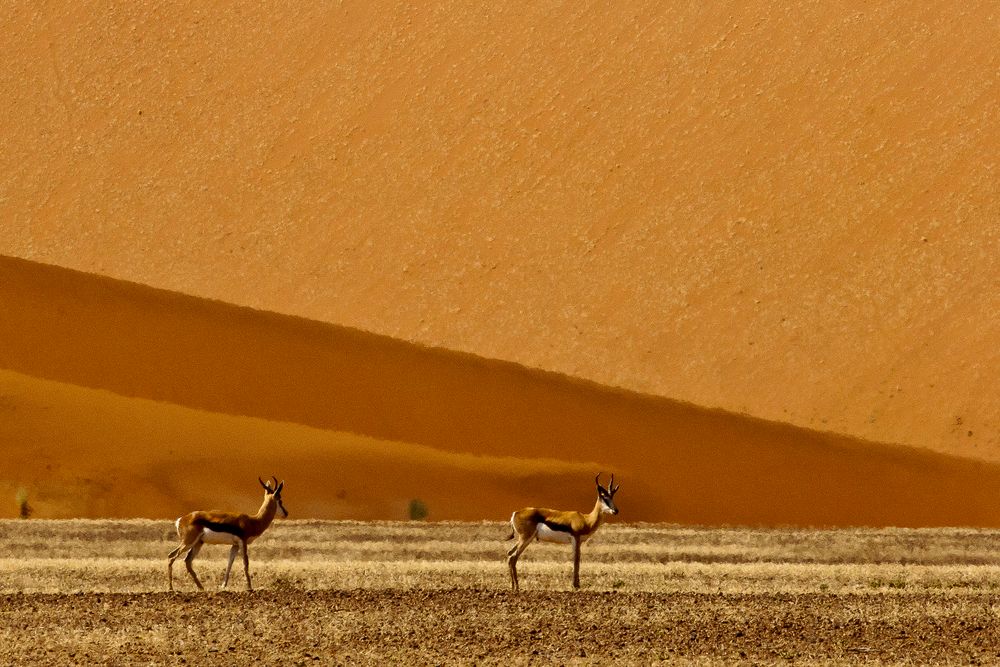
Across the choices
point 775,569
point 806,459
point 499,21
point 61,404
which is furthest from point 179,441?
point 499,21

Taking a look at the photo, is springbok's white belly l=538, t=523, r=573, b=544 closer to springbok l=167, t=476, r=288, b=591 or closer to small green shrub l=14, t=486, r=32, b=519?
springbok l=167, t=476, r=288, b=591

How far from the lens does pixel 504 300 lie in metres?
44.2

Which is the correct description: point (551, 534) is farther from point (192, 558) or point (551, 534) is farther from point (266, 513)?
point (192, 558)

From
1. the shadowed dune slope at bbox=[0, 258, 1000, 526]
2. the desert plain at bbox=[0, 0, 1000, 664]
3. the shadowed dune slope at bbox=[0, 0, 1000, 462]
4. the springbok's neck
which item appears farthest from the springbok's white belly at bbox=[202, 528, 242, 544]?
the shadowed dune slope at bbox=[0, 0, 1000, 462]

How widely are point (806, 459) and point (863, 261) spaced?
31.0 feet

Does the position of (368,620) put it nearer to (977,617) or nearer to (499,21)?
(977,617)

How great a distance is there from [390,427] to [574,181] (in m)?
13.5

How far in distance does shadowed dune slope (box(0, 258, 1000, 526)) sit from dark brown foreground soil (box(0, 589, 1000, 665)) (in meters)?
17.7

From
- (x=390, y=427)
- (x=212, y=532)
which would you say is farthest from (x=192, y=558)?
(x=390, y=427)

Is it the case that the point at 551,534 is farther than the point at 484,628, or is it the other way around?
the point at 551,534

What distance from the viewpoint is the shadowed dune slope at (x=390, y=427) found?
112 ft

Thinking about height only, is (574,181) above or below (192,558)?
above

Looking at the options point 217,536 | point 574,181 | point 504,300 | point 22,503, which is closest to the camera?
point 217,536

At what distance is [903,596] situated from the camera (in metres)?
16.2
